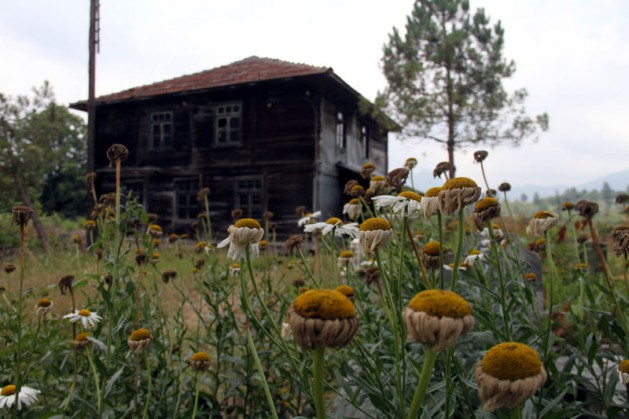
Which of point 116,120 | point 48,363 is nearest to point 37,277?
point 48,363

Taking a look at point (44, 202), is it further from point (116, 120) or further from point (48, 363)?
point (48, 363)

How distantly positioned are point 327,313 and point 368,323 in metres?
1.36

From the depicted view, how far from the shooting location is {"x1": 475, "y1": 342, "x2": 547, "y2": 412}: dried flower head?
596mm

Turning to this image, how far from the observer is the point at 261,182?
42.1ft

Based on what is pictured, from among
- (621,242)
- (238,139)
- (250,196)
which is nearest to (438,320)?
Result: (621,242)

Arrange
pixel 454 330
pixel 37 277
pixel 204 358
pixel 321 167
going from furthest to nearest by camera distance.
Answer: pixel 321 167, pixel 37 277, pixel 204 358, pixel 454 330

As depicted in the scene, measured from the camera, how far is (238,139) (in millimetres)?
13250

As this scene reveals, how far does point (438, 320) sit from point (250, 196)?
12.6 m

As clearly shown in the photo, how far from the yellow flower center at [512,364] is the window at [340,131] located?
43.1 ft

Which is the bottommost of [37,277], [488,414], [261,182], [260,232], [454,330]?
[37,277]

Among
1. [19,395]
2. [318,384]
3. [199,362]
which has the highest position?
[318,384]

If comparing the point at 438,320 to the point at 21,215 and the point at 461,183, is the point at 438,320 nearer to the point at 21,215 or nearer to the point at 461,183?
the point at 461,183

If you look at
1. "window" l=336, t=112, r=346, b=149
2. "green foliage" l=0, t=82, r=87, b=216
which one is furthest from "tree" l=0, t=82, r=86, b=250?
"window" l=336, t=112, r=346, b=149

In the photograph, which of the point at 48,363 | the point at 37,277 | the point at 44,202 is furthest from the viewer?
the point at 44,202
